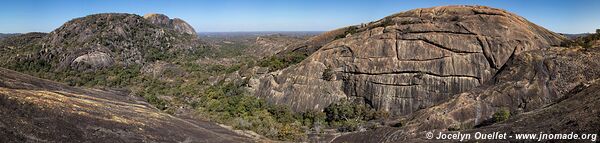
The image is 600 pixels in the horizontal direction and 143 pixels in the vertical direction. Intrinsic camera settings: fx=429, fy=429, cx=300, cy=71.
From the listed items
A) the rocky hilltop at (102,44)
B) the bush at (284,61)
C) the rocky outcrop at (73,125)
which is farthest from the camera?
the rocky hilltop at (102,44)

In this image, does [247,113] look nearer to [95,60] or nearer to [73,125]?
[73,125]

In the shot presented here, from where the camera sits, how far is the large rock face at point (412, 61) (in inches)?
2537

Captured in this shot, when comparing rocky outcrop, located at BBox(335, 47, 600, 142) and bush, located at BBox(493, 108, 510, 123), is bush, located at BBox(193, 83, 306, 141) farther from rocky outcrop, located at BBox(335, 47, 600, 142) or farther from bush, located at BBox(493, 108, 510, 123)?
bush, located at BBox(493, 108, 510, 123)

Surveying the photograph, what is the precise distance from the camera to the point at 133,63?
14788 centimetres

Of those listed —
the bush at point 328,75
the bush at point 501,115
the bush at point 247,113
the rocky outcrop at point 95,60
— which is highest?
the bush at point 328,75

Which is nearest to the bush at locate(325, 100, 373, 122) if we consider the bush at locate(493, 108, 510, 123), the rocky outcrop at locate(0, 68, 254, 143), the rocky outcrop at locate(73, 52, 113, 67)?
the bush at locate(493, 108, 510, 123)

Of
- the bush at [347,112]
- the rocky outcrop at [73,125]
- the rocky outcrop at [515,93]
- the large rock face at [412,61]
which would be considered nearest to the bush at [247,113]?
the large rock face at [412,61]

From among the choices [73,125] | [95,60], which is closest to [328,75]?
[73,125]

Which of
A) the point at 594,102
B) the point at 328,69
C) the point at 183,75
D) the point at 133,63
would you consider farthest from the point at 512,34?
the point at 133,63

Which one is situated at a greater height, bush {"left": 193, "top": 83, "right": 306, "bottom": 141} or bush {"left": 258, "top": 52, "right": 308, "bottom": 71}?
bush {"left": 258, "top": 52, "right": 308, "bottom": 71}

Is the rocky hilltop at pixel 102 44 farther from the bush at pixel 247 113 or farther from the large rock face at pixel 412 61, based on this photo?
the large rock face at pixel 412 61

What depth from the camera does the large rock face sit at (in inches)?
2537

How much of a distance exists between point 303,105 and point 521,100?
3212cm

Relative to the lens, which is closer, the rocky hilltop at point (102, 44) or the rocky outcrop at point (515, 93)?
the rocky outcrop at point (515, 93)
